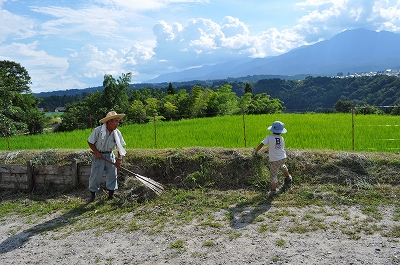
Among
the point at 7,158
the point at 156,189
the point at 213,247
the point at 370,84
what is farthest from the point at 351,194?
the point at 370,84

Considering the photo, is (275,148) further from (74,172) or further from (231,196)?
(74,172)

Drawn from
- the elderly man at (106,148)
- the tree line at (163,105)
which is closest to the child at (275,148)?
the elderly man at (106,148)

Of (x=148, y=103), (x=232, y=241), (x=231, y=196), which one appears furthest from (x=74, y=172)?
(x=148, y=103)

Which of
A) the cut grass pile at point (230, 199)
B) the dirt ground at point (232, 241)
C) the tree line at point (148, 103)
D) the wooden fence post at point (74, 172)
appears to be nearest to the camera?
the dirt ground at point (232, 241)

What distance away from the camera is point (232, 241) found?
12.8 ft

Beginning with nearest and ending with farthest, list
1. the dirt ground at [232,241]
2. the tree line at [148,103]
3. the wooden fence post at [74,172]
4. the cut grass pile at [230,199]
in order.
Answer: the dirt ground at [232,241]
the cut grass pile at [230,199]
the wooden fence post at [74,172]
the tree line at [148,103]

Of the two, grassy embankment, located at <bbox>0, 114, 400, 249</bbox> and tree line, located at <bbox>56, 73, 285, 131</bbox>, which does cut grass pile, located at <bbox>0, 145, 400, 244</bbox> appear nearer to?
grassy embankment, located at <bbox>0, 114, 400, 249</bbox>

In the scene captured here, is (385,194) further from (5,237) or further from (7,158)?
(7,158)

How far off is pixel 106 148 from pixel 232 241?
271 centimetres

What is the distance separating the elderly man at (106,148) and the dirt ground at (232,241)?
944mm

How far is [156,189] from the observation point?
18.3 ft

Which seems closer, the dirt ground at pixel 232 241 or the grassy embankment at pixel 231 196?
the dirt ground at pixel 232 241

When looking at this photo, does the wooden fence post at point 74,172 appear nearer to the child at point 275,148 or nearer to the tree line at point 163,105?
the child at point 275,148

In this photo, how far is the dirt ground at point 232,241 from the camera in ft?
11.5
